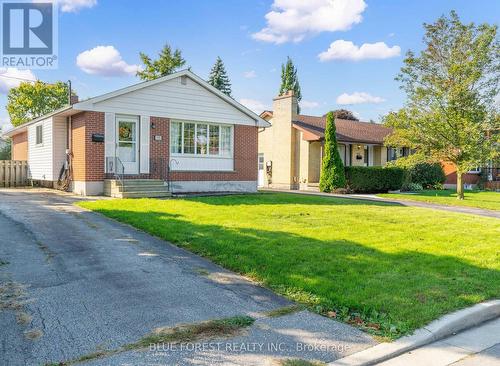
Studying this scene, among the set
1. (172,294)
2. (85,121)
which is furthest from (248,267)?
(85,121)

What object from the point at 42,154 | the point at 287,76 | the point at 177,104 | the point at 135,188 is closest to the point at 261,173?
the point at 177,104

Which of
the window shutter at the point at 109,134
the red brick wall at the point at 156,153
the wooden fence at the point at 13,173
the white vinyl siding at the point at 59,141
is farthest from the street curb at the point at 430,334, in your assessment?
the wooden fence at the point at 13,173

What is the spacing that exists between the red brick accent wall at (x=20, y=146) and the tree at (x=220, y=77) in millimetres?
29262

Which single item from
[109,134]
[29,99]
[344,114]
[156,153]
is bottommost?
[156,153]

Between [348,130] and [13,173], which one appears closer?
[13,173]

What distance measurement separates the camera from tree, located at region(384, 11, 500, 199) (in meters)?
17.5

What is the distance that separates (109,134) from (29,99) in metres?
37.3

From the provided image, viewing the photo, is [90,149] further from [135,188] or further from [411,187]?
[411,187]

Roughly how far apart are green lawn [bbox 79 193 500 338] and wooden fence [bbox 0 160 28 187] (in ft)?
44.7

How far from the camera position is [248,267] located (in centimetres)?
575

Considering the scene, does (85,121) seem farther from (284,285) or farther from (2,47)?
(284,285)

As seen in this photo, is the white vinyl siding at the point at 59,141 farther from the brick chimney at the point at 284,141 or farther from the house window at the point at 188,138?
the brick chimney at the point at 284,141

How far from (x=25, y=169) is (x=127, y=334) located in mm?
21218

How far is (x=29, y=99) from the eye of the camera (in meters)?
46.5
